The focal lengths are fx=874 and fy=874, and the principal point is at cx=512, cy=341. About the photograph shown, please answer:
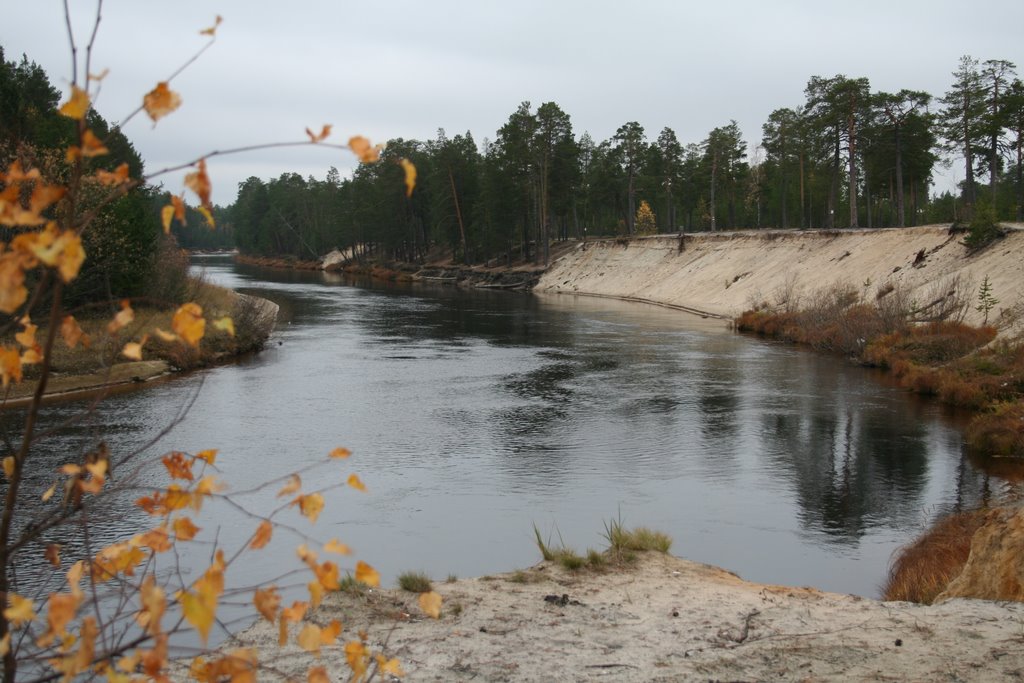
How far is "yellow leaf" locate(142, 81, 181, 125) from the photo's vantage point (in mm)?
2707

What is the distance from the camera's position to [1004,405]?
18141 millimetres

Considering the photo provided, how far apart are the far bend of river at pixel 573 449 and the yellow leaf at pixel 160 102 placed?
1823 mm

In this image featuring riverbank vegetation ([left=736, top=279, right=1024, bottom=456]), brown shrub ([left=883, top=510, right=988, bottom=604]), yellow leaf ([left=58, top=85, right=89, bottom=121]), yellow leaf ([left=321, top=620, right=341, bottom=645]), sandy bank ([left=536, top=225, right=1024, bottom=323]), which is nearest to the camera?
yellow leaf ([left=58, top=85, right=89, bottom=121])

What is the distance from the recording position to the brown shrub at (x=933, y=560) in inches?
383

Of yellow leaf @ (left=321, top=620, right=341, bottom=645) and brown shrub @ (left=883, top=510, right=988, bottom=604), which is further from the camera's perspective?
brown shrub @ (left=883, top=510, right=988, bottom=604)

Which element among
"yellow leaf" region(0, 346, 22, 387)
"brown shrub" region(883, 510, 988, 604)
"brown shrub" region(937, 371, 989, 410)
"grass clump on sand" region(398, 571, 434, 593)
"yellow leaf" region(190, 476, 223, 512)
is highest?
"yellow leaf" region(0, 346, 22, 387)

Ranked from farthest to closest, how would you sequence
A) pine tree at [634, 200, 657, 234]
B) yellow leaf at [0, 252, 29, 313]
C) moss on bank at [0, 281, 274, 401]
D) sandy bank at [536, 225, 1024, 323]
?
pine tree at [634, 200, 657, 234], sandy bank at [536, 225, 1024, 323], moss on bank at [0, 281, 274, 401], yellow leaf at [0, 252, 29, 313]

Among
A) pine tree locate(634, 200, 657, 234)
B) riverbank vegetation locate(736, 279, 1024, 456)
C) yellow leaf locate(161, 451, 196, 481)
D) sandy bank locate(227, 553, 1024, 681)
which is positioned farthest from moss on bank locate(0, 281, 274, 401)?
pine tree locate(634, 200, 657, 234)

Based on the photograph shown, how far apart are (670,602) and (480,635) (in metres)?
2.18

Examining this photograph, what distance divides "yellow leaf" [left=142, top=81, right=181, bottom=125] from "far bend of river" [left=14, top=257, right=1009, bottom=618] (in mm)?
1823

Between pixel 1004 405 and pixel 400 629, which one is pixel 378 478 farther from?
pixel 1004 405

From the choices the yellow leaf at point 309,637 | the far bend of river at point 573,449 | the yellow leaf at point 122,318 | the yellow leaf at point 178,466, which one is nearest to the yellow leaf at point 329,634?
the yellow leaf at point 309,637

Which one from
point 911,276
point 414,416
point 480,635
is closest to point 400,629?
point 480,635

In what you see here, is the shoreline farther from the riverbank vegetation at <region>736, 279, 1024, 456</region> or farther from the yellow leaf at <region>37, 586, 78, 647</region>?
the riverbank vegetation at <region>736, 279, 1024, 456</region>
